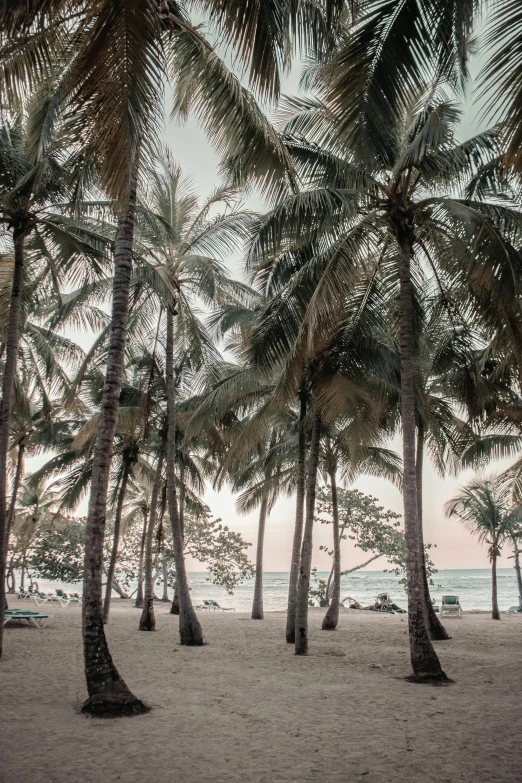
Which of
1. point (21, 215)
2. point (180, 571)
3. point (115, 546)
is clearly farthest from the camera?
point (115, 546)

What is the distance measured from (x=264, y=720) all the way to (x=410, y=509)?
3.74m

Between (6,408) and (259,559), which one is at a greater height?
(6,408)

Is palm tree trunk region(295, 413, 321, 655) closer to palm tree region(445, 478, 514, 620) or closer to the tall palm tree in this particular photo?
the tall palm tree

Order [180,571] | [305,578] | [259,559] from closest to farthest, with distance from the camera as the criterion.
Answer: [305,578], [180,571], [259,559]

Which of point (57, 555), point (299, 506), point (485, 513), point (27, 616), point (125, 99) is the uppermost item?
point (125, 99)

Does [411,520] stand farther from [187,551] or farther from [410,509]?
[187,551]

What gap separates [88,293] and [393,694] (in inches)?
361

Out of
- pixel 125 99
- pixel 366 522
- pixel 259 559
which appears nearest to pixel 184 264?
pixel 125 99

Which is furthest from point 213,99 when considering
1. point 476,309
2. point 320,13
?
point 476,309

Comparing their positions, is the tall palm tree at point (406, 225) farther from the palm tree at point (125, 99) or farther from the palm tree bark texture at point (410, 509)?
the palm tree at point (125, 99)

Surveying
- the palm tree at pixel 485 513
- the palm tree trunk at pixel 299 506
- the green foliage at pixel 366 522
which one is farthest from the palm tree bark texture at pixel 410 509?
the green foliage at pixel 366 522

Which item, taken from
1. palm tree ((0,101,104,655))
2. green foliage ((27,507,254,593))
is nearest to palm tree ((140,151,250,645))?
palm tree ((0,101,104,655))

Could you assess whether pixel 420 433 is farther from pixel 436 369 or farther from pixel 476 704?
pixel 476 704

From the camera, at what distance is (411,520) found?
28.9ft
